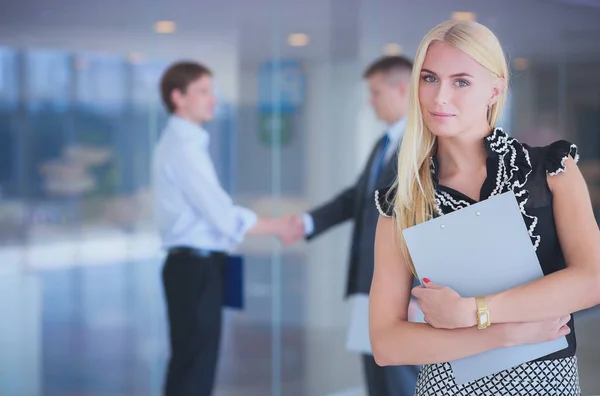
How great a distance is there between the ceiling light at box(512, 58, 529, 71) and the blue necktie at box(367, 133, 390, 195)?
2.81m

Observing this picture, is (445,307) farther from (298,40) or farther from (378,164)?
(298,40)

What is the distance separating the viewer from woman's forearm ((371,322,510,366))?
1.55 metres

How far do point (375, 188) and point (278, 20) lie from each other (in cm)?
174

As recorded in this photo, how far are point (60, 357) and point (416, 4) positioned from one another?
3.03 m

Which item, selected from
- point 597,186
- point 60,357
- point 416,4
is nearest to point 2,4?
point 60,357

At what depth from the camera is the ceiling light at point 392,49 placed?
556 cm

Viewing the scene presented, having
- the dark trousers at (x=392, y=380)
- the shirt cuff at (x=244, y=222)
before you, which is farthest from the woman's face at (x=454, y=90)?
the shirt cuff at (x=244, y=222)

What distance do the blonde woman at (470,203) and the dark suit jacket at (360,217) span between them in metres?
1.82

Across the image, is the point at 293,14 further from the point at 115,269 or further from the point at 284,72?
the point at 115,269

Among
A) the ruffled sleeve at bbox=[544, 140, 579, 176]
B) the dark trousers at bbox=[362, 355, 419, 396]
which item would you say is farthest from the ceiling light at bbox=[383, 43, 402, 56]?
the ruffled sleeve at bbox=[544, 140, 579, 176]

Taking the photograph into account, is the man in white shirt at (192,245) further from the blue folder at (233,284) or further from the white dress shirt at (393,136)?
the white dress shirt at (393,136)

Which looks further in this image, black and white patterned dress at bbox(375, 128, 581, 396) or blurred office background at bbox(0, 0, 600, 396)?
blurred office background at bbox(0, 0, 600, 396)

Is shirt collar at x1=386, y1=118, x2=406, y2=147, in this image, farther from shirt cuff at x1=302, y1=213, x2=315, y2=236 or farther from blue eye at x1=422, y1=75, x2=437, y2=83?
blue eye at x1=422, y1=75, x2=437, y2=83

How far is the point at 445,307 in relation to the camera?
5.07ft
